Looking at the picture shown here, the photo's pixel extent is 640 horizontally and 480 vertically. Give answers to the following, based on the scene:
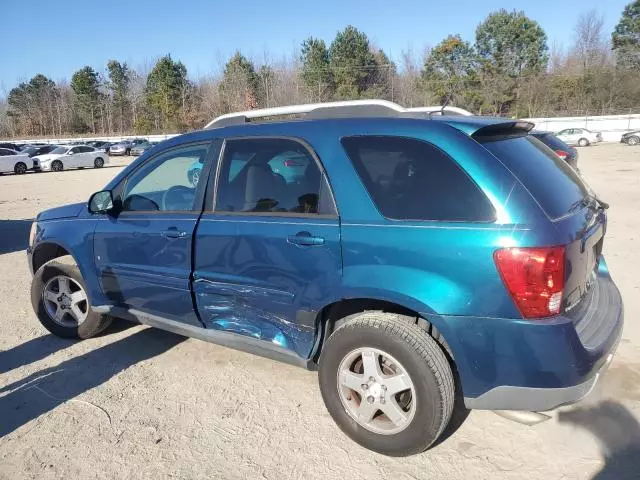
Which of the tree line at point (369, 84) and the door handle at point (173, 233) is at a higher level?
the tree line at point (369, 84)

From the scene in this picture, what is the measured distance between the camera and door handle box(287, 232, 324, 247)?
284cm

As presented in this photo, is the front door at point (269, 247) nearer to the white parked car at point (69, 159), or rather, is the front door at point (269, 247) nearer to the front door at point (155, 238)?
the front door at point (155, 238)

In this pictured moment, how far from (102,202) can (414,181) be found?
2587 millimetres

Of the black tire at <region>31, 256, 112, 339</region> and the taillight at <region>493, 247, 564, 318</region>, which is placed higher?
the taillight at <region>493, 247, 564, 318</region>

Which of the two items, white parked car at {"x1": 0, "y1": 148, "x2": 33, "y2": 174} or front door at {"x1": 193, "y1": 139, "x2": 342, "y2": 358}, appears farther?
white parked car at {"x1": 0, "y1": 148, "x2": 33, "y2": 174}

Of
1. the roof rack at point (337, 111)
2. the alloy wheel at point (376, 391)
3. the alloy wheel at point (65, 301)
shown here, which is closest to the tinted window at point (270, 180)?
the roof rack at point (337, 111)

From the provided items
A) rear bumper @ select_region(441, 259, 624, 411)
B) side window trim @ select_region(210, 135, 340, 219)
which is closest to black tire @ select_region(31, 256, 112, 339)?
side window trim @ select_region(210, 135, 340, 219)

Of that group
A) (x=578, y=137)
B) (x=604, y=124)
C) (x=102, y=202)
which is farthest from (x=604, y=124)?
(x=102, y=202)

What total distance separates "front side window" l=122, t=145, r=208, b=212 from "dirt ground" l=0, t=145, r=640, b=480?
4.22 ft

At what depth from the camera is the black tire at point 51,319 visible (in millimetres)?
4363

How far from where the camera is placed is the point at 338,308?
117 inches

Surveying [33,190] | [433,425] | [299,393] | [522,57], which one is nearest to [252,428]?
[299,393]

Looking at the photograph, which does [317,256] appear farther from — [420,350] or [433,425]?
[433,425]

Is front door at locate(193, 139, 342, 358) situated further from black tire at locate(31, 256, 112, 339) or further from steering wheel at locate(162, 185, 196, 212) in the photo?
black tire at locate(31, 256, 112, 339)
